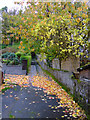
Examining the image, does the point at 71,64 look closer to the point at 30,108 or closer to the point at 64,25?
the point at 64,25

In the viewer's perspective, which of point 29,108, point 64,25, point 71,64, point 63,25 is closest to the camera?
point 29,108

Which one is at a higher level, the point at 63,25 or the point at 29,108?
the point at 63,25

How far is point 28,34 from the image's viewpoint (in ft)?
32.4

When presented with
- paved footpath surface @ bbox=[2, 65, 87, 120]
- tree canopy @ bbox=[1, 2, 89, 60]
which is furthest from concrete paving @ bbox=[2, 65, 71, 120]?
tree canopy @ bbox=[1, 2, 89, 60]

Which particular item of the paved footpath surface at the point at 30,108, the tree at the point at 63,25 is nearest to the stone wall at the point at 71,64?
the tree at the point at 63,25

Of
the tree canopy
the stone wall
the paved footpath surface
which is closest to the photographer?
the paved footpath surface

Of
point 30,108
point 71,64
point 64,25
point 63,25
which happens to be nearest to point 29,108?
point 30,108

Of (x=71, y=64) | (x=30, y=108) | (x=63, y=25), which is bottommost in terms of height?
(x=30, y=108)

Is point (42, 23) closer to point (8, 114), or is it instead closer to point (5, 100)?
point (5, 100)

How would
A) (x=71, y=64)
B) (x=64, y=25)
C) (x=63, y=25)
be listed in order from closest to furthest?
(x=63, y=25), (x=64, y=25), (x=71, y=64)

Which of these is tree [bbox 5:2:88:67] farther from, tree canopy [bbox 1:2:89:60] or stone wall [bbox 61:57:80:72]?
stone wall [bbox 61:57:80:72]

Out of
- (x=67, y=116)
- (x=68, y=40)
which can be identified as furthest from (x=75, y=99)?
(x=68, y=40)

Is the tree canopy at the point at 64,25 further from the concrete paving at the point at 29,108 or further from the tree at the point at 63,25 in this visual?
the concrete paving at the point at 29,108

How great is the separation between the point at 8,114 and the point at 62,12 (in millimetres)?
6279
